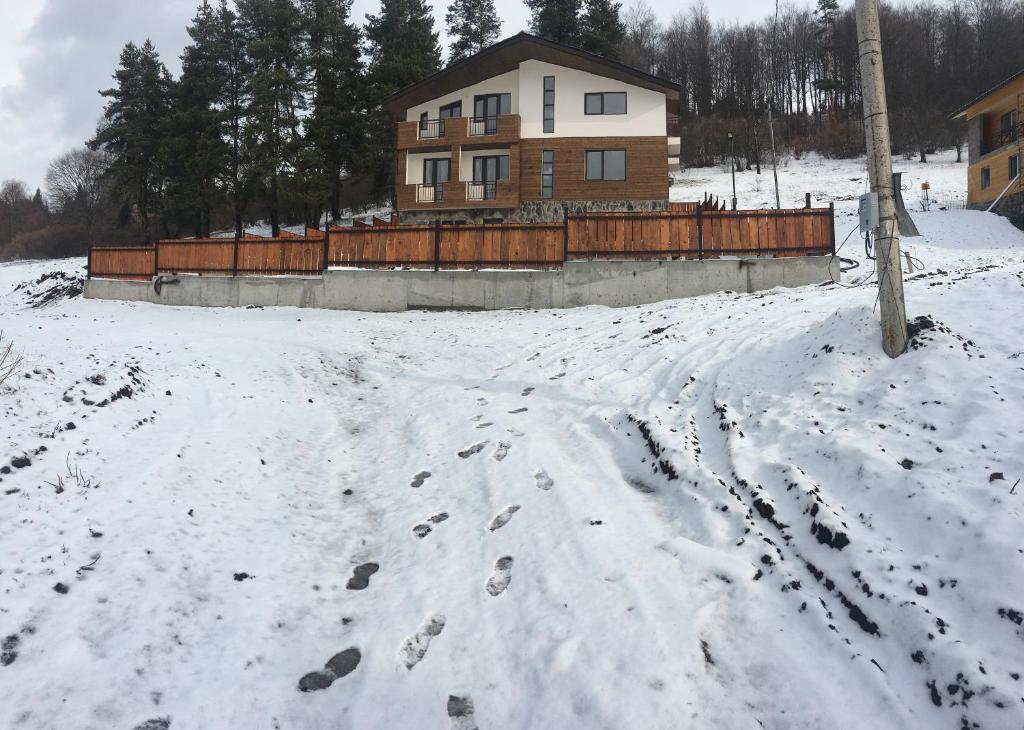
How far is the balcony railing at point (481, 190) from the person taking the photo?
1081 inches

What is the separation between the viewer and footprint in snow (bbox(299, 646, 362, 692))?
3168 millimetres

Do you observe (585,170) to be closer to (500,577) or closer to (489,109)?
(489,109)

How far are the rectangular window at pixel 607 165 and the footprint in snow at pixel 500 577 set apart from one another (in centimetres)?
2494

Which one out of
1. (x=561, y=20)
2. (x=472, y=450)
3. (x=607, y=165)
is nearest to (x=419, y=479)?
(x=472, y=450)

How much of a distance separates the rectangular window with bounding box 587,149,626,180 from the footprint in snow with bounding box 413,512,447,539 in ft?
79.7

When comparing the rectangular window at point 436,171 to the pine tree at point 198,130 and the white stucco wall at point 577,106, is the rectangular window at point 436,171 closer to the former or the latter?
the white stucco wall at point 577,106

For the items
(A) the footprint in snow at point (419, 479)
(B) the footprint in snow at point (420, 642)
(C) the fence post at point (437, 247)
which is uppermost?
(C) the fence post at point (437, 247)

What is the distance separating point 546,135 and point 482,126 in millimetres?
3155

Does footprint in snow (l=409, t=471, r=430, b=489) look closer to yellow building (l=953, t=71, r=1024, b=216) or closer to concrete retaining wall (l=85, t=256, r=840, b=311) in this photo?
concrete retaining wall (l=85, t=256, r=840, b=311)

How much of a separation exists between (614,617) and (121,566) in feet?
10.8

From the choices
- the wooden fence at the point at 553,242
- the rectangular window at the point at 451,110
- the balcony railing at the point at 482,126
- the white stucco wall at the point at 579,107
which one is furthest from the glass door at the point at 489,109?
the wooden fence at the point at 553,242

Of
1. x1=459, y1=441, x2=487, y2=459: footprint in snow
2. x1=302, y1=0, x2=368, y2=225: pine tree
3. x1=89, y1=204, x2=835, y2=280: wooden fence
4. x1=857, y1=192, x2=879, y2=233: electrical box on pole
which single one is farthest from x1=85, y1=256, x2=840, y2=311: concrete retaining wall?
x1=302, y1=0, x2=368, y2=225: pine tree

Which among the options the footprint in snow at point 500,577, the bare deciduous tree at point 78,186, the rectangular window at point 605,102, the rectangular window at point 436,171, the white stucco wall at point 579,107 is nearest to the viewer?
the footprint in snow at point 500,577

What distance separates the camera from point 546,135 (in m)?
27.0
